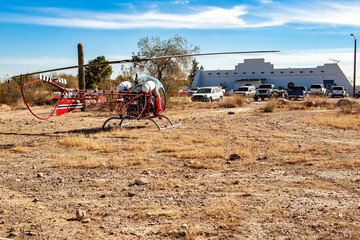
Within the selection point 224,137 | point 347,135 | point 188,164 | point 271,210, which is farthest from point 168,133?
point 271,210

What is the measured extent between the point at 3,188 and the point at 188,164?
3.91 meters

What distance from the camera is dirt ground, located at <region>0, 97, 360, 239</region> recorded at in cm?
480

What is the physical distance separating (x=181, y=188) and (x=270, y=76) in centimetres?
7114

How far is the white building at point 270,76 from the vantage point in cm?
6888

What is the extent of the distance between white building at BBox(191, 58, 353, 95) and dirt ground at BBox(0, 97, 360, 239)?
61.1 metres

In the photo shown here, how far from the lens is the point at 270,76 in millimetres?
74750

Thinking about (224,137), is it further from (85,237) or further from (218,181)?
(85,237)

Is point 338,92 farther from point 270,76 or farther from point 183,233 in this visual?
point 183,233

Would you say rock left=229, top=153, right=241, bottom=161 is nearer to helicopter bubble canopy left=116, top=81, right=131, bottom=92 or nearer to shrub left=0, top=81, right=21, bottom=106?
helicopter bubble canopy left=116, top=81, right=131, bottom=92

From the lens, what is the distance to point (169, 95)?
28.9m

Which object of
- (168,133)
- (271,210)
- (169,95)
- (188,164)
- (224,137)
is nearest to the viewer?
(271,210)

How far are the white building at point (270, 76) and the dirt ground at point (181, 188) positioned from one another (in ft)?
200

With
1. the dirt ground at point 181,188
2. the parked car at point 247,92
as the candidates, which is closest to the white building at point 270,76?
the parked car at point 247,92

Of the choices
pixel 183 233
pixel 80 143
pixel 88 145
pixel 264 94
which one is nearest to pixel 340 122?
pixel 88 145
